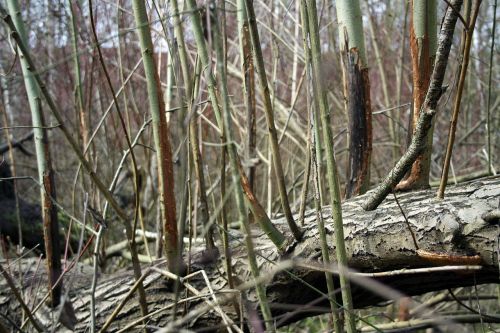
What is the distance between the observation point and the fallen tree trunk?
1.43 metres

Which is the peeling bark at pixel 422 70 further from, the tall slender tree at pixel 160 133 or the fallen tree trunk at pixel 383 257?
the tall slender tree at pixel 160 133

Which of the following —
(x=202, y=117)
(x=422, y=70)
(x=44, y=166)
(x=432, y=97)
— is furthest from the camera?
(x=202, y=117)

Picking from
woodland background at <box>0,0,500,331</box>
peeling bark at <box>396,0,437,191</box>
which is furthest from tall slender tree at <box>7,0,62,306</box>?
peeling bark at <box>396,0,437,191</box>

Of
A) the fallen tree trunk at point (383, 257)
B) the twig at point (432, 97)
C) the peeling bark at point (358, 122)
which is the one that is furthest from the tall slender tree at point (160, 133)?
the peeling bark at point (358, 122)

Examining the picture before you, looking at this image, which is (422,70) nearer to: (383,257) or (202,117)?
(383,257)

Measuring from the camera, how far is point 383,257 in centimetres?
158

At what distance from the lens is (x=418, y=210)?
5.14 feet

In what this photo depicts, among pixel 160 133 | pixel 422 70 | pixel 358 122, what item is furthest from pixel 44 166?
pixel 422 70

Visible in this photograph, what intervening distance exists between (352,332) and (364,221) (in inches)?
17.6

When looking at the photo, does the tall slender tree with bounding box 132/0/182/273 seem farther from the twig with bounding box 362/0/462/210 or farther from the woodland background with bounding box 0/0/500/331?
the twig with bounding box 362/0/462/210

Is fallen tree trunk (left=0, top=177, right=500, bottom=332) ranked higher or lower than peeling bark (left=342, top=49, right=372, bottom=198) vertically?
lower

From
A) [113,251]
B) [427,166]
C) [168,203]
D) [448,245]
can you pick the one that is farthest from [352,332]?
[113,251]

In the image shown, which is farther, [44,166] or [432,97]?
[44,166]

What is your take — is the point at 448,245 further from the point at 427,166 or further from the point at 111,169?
the point at 111,169
